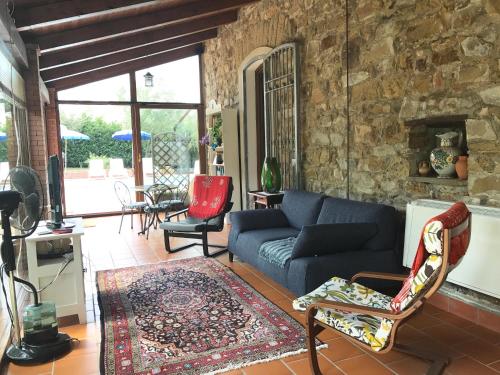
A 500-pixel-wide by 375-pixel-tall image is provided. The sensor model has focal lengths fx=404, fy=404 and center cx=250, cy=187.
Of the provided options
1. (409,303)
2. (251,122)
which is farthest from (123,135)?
(409,303)

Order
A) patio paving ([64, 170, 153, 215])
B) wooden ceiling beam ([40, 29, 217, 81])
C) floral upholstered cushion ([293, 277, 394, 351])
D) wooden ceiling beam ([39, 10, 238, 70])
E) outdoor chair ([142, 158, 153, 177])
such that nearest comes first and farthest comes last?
floral upholstered cushion ([293, 277, 394, 351]) < wooden ceiling beam ([39, 10, 238, 70]) < wooden ceiling beam ([40, 29, 217, 81]) < patio paving ([64, 170, 153, 215]) < outdoor chair ([142, 158, 153, 177])

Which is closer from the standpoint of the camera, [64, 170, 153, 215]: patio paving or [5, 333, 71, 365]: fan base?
[5, 333, 71, 365]: fan base

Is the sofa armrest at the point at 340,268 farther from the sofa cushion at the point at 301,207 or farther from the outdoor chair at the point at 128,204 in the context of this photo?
the outdoor chair at the point at 128,204

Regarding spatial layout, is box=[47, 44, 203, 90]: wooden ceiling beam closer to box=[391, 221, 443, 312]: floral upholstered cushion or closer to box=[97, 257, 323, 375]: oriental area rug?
box=[97, 257, 323, 375]: oriental area rug

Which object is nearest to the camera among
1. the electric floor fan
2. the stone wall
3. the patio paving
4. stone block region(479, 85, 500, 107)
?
the electric floor fan

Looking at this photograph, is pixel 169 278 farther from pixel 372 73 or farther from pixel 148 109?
pixel 148 109

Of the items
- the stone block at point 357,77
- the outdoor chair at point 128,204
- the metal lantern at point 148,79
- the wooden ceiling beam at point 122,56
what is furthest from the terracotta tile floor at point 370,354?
the metal lantern at point 148,79

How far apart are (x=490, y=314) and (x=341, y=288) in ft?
3.68

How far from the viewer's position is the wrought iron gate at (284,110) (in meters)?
4.88

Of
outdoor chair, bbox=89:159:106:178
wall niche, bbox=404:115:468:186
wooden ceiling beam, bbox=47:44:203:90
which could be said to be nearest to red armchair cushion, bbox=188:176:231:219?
wall niche, bbox=404:115:468:186

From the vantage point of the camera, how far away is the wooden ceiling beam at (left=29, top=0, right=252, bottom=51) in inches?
198

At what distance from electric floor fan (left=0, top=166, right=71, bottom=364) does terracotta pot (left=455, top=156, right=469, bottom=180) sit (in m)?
2.87

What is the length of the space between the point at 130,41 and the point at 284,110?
9.44 ft

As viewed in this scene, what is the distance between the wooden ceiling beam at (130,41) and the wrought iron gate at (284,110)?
1.69 m
